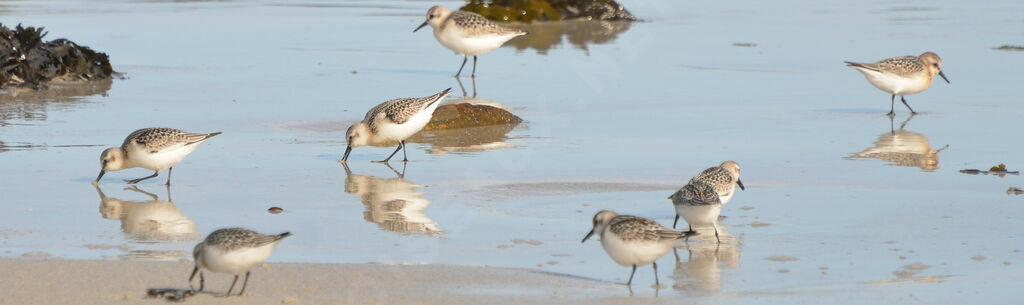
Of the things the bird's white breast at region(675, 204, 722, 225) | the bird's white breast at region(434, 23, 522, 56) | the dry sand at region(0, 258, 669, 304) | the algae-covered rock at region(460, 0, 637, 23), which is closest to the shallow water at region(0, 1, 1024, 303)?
the bird's white breast at region(675, 204, 722, 225)

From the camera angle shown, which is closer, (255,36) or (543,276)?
(543,276)

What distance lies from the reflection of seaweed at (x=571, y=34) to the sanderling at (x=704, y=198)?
13210 mm

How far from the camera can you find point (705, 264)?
7.54 metres

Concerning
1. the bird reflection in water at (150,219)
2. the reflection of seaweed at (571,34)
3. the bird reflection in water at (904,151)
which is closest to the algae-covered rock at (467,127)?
the bird reflection in water at (904,151)

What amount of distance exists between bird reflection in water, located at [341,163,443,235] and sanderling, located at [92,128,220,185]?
1.32 meters

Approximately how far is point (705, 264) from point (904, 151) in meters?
5.22

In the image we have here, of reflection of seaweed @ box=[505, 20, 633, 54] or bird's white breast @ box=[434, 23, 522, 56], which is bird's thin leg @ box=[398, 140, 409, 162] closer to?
bird's white breast @ box=[434, 23, 522, 56]

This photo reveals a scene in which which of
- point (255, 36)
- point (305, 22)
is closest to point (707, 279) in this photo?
point (255, 36)

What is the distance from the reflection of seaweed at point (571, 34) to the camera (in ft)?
75.9

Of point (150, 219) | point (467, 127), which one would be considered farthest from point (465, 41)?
point (150, 219)

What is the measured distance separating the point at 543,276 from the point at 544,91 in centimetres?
961

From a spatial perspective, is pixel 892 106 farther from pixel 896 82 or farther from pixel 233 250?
pixel 233 250

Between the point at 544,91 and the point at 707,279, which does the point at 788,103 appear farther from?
the point at 707,279

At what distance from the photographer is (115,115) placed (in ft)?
46.9
